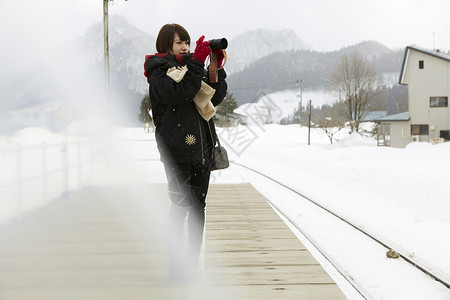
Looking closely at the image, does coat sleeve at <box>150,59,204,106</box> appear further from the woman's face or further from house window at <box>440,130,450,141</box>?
house window at <box>440,130,450,141</box>

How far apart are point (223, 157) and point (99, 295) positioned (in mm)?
1244

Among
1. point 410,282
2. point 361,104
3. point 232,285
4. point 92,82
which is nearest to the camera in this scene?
point 92,82

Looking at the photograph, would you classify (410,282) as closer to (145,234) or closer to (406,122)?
(145,234)

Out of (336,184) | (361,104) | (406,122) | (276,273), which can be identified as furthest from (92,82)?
(361,104)

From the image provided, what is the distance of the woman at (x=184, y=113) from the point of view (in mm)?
2395

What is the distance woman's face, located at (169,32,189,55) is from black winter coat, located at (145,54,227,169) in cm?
5

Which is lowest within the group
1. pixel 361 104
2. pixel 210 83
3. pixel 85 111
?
pixel 85 111

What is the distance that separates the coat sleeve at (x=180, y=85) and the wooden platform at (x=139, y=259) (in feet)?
4.22

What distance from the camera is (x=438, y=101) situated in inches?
1210

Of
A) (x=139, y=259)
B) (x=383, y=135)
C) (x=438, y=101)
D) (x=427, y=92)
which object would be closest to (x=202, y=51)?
(x=139, y=259)

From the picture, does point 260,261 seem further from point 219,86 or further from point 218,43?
point 218,43

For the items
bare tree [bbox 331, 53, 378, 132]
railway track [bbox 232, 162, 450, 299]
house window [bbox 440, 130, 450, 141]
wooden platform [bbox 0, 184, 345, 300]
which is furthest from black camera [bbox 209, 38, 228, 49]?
bare tree [bbox 331, 53, 378, 132]

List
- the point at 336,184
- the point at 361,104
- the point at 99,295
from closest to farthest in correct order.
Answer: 1. the point at 99,295
2. the point at 336,184
3. the point at 361,104

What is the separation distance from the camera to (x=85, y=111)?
5.16ft
